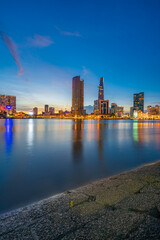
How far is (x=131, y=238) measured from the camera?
2676 millimetres

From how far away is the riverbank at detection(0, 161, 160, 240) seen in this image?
288 centimetres

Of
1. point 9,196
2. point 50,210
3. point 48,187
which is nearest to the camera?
point 50,210

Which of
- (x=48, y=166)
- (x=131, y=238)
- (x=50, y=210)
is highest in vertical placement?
(x=131, y=238)

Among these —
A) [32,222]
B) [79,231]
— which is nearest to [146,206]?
[79,231]

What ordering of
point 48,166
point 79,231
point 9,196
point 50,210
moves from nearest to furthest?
1. point 79,231
2. point 50,210
3. point 9,196
4. point 48,166

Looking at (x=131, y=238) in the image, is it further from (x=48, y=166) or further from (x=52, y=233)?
(x=48, y=166)

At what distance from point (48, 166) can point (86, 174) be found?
109 inches

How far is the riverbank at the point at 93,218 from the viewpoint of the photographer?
288cm

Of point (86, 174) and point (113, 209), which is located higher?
point (113, 209)

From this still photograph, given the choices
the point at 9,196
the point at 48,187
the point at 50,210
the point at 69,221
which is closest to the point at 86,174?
the point at 48,187

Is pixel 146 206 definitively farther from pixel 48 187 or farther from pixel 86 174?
pixel 86 174

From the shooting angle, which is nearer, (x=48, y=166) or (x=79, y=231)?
(x=79, y=231)

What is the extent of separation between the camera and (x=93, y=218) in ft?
11.0

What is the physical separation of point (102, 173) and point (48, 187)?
10.5 ft
